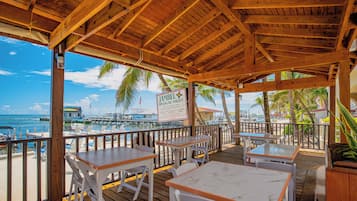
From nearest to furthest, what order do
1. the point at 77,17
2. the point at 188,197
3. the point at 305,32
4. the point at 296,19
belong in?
the point at 188,197 → the point at 77,17 → the point at 296,19 → the point at 305,32

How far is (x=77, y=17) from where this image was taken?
2143 millimetres

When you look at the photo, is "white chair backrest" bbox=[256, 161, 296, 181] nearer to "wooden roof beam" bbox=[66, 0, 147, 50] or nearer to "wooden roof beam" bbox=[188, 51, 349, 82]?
"wooden roof beam" bbox=[66, 0, 147, 50]

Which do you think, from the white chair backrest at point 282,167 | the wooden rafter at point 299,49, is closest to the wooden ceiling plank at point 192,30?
the wooden rafter at point 299,49

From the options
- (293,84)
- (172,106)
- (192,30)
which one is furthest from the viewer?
(293,84)

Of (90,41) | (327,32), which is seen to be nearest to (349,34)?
(327,32)

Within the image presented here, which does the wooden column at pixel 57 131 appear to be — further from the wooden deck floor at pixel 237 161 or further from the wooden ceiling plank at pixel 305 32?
the wooden ceiling plank at pixel 305 32

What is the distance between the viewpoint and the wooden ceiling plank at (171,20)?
3.04 meters

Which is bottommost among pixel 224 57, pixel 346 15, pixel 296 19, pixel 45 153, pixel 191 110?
pixel 45 153

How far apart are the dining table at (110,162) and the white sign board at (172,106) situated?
1842 mm

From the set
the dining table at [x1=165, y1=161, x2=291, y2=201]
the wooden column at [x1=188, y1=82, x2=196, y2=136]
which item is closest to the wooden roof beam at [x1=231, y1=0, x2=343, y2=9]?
the dining table at [x1=165, y1=161, x2=291, y2=201]

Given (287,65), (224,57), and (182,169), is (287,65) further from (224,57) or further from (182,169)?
(182,169)

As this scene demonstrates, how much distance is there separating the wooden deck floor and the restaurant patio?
0.13 ft

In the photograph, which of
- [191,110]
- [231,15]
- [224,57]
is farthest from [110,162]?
[224,57]

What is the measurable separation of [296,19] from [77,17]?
3.40m
